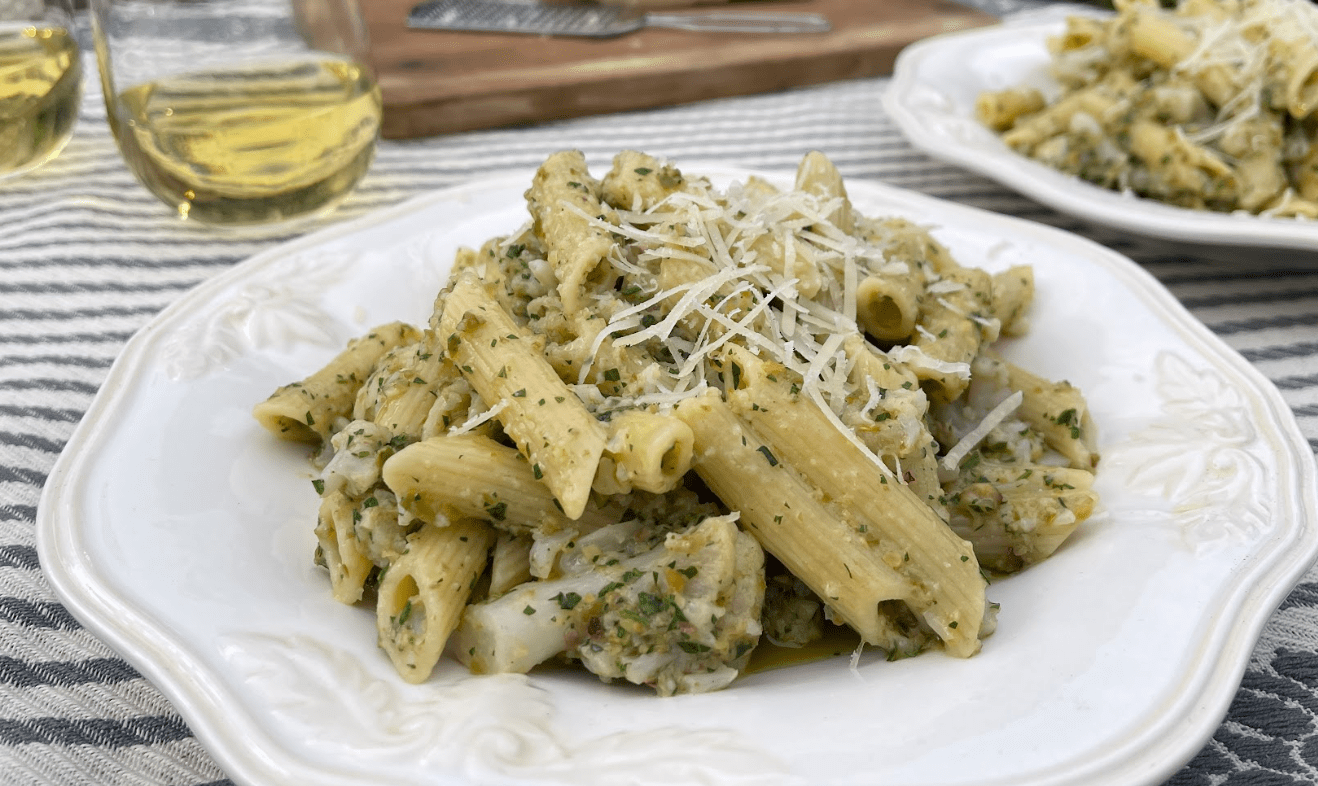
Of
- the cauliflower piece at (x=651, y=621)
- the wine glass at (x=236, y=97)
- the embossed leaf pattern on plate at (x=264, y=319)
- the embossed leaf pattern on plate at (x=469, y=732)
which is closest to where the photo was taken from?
the embossed leaf pattern on plate at (x=469, y=732)

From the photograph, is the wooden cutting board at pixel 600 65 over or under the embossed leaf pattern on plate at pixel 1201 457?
under

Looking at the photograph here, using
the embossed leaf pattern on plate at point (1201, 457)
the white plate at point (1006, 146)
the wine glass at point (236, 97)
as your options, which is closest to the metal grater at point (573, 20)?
the white plate at point (1006, 146)

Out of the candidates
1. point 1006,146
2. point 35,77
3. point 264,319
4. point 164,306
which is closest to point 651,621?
point 264,319

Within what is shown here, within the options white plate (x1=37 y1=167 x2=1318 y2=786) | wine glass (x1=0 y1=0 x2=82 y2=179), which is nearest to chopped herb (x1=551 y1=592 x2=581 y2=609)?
white plate (x1=37 y1=167 x2=1318 y2=786)

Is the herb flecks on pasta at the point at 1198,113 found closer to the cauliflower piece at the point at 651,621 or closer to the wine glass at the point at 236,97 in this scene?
the wine glass at the point at 236,97

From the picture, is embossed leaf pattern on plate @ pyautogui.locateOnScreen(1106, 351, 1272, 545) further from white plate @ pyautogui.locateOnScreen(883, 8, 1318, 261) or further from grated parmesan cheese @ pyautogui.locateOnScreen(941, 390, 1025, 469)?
white plate @ pyautogui.locateOnScreen(883, 8, 1318, 261)

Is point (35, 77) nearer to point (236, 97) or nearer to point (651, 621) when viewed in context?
point (236, 97)
